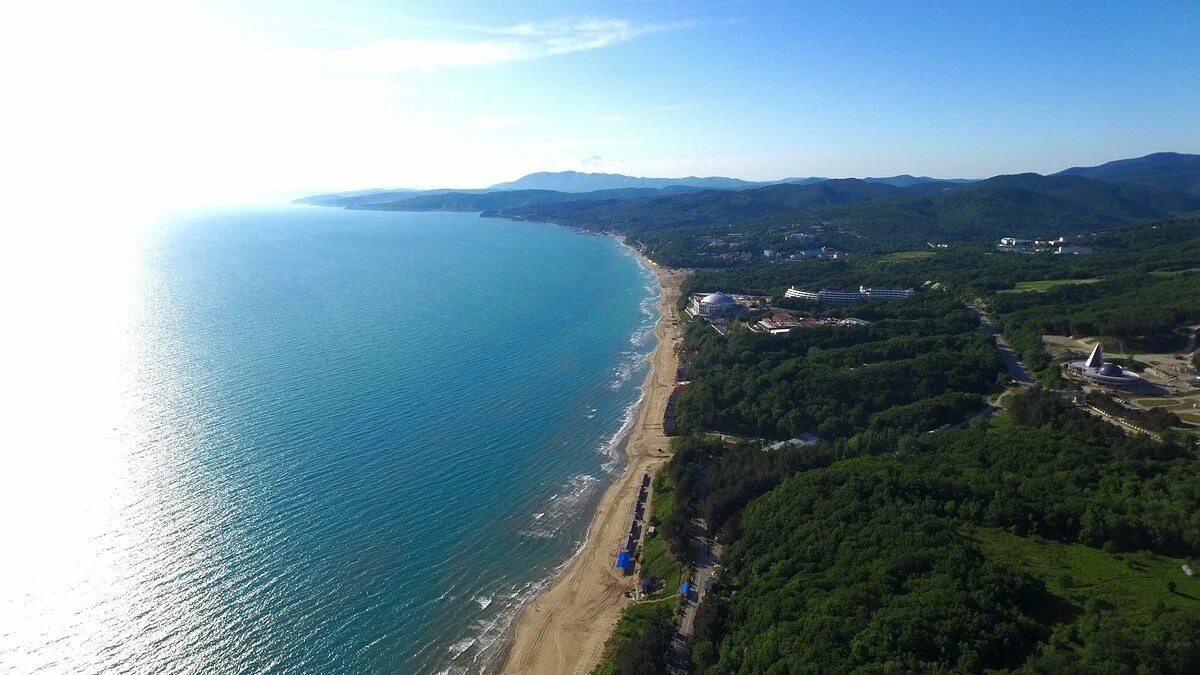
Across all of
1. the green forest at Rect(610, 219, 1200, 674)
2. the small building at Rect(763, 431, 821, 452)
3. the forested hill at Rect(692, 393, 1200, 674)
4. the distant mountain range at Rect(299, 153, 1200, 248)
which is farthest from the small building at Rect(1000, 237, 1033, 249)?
the small building at Rect(763, 431, 821, 452)

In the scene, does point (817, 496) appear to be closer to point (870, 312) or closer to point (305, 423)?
point (305, 423)

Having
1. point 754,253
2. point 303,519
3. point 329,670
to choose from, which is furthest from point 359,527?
point 754,253

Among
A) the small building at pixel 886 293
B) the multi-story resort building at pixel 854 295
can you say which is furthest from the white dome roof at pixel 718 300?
the small building at pixel 886 293

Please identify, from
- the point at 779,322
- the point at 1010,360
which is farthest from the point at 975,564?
the point at 779,322

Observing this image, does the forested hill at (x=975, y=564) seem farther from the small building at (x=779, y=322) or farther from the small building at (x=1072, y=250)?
the small building at (x=1072, y=250)

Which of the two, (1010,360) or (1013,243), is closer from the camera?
(1010,360)

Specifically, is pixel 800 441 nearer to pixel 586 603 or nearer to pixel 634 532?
pixel 634 532
